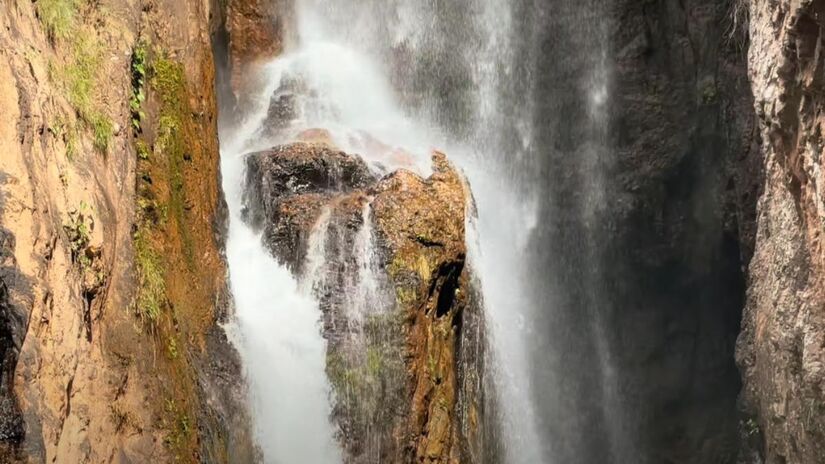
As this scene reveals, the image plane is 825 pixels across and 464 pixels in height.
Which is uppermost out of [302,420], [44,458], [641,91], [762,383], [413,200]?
[641,91]

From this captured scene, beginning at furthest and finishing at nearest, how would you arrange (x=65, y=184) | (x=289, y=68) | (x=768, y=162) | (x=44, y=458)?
(x=289, y=68), (x=768, y=162), (x=65, y=184), (x=44, y=458)

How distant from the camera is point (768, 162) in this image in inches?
395

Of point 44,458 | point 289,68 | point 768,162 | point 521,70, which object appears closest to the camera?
point 44,458

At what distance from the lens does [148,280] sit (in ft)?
20.6

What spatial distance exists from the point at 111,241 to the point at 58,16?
1454mm

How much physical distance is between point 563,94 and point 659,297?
3.37 metres

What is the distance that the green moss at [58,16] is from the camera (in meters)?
5.69

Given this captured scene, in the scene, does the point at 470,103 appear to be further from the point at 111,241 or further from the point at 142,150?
the point at 111,241

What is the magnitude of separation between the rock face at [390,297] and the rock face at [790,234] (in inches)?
120

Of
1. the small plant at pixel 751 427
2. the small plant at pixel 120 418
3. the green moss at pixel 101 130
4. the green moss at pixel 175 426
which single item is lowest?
the small plant at pixel 120 418

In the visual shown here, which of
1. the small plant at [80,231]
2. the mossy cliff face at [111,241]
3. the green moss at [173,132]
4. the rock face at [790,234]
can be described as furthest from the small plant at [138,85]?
the rock face at [790,234]

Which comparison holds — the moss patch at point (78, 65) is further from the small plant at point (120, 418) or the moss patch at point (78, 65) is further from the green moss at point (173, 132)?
the small plant at point (120, 418)

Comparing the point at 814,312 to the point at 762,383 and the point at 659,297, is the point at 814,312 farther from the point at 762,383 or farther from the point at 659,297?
the point at 659,297

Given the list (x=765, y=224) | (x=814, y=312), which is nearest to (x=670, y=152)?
(x=765, y=224)
